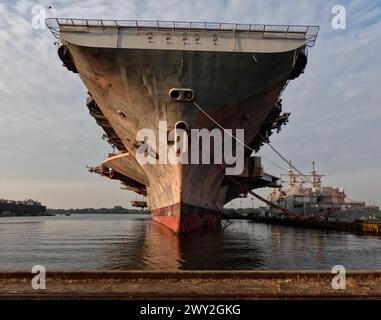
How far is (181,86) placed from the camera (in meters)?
17.8

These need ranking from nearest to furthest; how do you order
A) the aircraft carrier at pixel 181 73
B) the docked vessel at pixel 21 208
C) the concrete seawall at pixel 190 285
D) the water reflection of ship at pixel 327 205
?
the concrete seawall at pixel 190 285 → the aircraft carrier at pixel 181 73 → the water reflection of ship at pixel 327 205 → the docked vessel at pixel 21 208

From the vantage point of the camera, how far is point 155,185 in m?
24.7

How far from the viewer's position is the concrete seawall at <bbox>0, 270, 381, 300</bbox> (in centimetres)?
557

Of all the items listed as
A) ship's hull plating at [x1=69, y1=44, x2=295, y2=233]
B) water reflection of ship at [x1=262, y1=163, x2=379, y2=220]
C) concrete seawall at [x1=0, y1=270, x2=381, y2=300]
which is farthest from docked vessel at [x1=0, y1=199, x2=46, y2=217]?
concrete seawall at [x1=0, y1=270, x2=381, y2=300]

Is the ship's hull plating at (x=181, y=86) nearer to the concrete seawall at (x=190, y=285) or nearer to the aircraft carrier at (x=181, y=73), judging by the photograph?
the aircraft carrier at (x=181, y=73)

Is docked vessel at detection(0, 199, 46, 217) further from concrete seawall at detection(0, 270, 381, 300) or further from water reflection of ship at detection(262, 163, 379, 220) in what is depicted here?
concrete seawall at detection(0, 270, 381, 300)

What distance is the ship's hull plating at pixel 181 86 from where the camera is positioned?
17.3 metres

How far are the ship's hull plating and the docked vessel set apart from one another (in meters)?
122

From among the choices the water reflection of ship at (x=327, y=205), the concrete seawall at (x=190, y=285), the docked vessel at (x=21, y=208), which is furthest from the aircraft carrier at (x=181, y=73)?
the docked vessel at (x=21, y=208)

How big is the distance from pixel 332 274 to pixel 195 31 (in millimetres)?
13492

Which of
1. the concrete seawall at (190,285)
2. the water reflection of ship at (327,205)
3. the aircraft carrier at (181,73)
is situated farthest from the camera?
the water reflection of ship at (327,205)

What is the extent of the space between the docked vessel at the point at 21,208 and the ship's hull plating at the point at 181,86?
121523 mm
